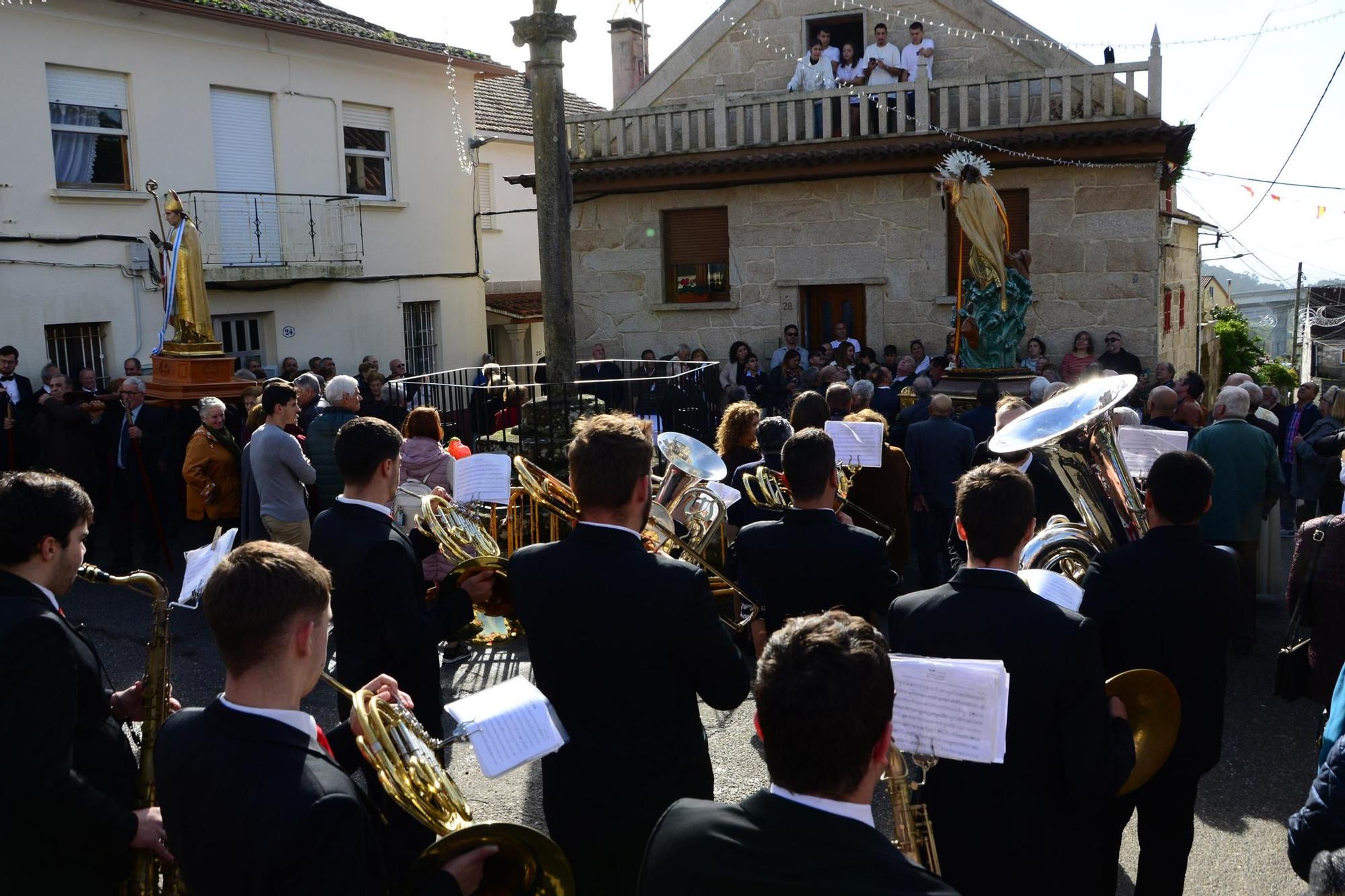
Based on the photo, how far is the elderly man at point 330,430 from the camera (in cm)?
778

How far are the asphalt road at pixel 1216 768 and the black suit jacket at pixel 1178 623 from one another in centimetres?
7

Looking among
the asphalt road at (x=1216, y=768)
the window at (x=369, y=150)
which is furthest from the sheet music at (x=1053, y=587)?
the window at (x=369, y=150)

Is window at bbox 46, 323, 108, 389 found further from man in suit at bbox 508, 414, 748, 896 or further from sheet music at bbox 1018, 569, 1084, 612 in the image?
sheet music at bbox 1018, 569, 1084, 612

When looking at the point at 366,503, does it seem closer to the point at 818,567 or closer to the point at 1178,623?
the point at 818,567

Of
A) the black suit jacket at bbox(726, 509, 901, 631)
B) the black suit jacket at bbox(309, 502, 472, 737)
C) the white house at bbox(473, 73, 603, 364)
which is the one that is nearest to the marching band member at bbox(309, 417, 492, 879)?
the black suit jacket at bbox(309, 502, 472, 737)

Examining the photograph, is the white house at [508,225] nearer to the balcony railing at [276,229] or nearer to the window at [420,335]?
the window at [420,335]

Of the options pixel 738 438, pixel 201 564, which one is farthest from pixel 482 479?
pixel 738 438

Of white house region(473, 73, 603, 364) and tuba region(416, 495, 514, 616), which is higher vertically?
white house region(473, 73, 603, 364)

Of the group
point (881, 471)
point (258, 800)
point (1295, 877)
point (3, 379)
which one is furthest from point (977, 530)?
point (3, 379)

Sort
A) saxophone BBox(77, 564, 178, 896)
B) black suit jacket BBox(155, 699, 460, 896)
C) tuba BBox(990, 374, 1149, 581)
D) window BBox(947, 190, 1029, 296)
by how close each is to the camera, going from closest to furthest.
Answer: black suit jacket BBox(155, 699, 460, 896) < saxophone BBox(77, 564, 178, 896) < tuba BBox(990, 374, 1149, 581) < window BBox(947, 190, 1029, 296)

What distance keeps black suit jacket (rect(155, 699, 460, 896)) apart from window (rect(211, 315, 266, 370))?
14.8m

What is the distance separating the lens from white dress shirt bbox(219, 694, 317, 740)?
2.24m

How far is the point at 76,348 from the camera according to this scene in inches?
555

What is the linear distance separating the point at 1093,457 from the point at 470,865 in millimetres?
3116
